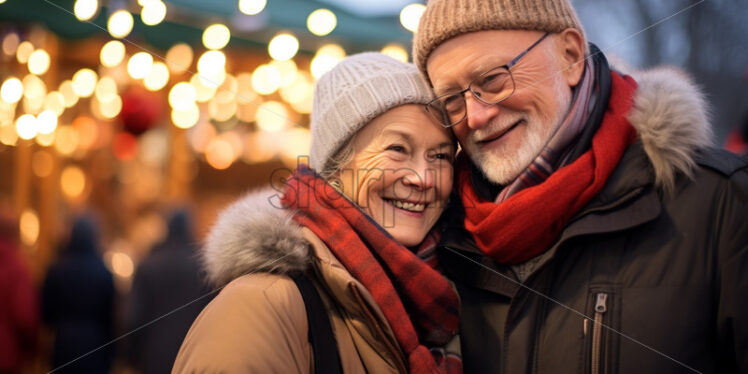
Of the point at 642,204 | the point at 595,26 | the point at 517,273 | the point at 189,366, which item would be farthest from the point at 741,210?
the point at 595,26

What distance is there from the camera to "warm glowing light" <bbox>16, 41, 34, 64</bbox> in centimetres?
538

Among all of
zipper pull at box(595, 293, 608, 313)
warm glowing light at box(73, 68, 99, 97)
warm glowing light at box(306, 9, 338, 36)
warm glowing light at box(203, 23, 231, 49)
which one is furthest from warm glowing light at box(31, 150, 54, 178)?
zipper pull at box(595, 293, 608, 313)

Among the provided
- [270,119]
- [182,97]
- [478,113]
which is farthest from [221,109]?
[478,113]

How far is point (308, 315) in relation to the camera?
1929mm

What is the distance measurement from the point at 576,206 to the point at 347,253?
2.31 ft

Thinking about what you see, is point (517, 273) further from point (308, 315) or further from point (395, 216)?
point (308, 315)

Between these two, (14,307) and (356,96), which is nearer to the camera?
(356,96)

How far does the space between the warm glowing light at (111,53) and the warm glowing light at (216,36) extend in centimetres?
80

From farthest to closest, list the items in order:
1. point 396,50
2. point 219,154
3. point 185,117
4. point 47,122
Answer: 1. point 219,154
2. point 185,117
3. point 47,122
4. point 396,50

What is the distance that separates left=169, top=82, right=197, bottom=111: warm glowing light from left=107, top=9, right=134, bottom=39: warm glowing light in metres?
1.57

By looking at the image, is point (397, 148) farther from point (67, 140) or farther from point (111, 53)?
point (67, 140)

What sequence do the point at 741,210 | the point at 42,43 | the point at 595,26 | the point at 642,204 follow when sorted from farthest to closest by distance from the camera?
the point at 42,43 → the point at 595,26 → the point at 642,204 → the point at 741,210

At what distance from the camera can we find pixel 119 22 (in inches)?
175

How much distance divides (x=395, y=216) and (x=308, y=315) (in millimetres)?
564
